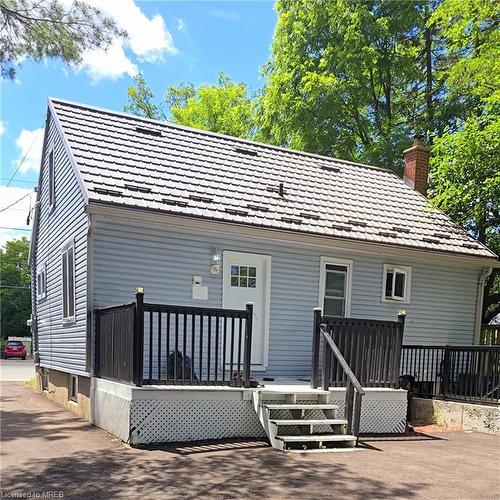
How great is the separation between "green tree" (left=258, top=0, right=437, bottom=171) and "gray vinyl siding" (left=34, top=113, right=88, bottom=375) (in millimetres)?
9615

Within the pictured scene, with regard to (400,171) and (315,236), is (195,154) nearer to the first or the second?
(315,236)

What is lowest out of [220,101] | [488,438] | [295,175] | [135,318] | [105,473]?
[488,438]

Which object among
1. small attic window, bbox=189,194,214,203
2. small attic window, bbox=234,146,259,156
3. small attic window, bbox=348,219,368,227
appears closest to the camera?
small attic window, bbox=189,194,214,203

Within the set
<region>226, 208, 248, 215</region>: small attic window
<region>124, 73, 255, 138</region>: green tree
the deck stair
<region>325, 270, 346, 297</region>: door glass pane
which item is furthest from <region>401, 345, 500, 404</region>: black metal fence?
<region>124, 73, 255, 138</region>: green tree

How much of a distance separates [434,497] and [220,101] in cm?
2487

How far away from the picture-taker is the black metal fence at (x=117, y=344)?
6.31m

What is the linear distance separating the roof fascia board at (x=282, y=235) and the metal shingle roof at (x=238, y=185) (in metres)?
0.10

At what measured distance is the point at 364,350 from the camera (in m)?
7.70

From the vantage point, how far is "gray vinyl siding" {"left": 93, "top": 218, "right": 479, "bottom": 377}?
7.97 m

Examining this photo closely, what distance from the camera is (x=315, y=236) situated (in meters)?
9.17

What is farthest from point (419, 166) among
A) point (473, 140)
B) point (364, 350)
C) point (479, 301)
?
point (364, 350)

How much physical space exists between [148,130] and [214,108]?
17181 millimetres

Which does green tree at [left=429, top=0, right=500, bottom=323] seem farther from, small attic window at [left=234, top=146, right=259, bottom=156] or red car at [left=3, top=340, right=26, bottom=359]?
red car at [left=3, top=340, right=26, bottom=359]

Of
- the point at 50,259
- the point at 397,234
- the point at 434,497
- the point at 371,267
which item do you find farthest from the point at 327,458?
the point at 50,259
